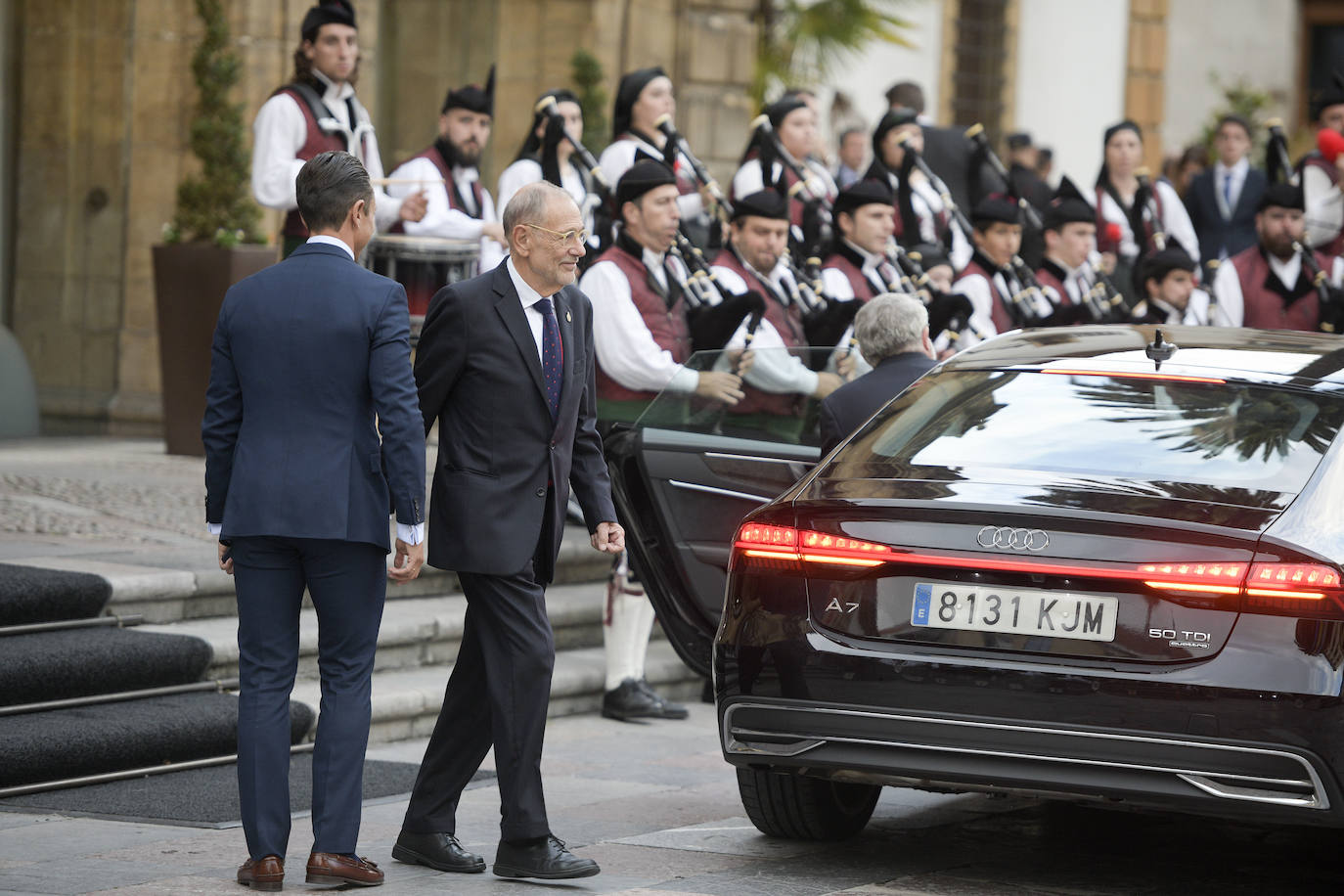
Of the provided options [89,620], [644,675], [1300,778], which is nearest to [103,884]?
[89,620]

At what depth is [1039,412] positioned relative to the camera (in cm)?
636

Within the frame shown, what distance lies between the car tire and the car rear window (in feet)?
3.07

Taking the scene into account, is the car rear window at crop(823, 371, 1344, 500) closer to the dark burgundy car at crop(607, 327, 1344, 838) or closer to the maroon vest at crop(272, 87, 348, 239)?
the dark burgundy car at crop(607, 327, 1344, 838)

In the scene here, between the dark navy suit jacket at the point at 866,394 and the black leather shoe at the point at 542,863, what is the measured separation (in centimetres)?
200

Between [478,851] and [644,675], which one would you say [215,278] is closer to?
[644,675]

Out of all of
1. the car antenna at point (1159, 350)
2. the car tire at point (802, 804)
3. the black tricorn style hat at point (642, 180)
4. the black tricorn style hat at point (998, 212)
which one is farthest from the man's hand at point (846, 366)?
the black tricorn style hat at point (998, 212)

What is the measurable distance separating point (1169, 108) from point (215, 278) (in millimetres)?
20714

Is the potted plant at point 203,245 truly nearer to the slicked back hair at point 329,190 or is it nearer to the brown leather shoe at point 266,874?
the slicked back hair at point 329,190

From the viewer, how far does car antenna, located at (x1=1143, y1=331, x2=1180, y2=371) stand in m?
6.51

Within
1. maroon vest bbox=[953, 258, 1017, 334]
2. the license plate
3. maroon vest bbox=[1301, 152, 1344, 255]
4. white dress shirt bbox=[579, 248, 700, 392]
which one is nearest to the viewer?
the license plate

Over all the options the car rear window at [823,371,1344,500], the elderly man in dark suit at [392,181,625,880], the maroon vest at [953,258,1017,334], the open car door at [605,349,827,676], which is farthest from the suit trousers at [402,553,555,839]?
the maroon vest at [953,258,1017,334]

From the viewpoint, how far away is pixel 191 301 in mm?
12078

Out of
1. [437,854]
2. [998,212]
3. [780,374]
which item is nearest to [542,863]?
[437,854]

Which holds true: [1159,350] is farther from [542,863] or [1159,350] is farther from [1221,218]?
[1221,218]
